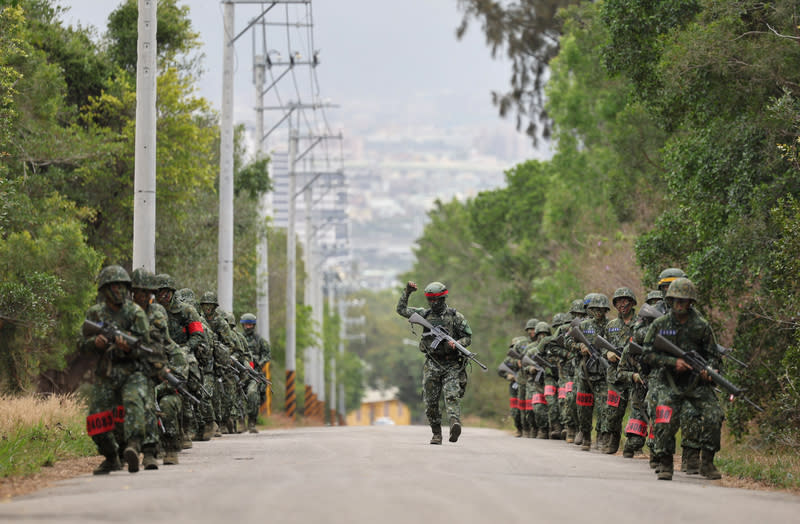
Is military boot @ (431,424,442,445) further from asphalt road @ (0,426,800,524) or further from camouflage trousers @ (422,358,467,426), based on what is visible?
asphalt road @ (0,426,800,524)

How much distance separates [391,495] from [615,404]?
350 inches

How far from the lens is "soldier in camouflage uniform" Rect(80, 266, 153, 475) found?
42.9 ft

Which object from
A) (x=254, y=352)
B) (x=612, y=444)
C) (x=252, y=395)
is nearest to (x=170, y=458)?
(x=612, y=444)

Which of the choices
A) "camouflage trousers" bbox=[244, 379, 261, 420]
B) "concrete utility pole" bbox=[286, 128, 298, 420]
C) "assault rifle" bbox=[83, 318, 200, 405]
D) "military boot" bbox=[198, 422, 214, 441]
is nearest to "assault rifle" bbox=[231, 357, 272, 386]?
"camouflage trousers" bbox=[244, 379, 261, 420]

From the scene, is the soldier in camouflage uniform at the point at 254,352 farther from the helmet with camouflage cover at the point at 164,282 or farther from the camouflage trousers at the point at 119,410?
the camouflage trousers at the point at 119,410

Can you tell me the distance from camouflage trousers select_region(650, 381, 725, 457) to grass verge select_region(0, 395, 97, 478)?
6.93m

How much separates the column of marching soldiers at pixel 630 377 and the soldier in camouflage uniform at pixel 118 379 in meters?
5.62

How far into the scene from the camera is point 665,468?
45.3 feet

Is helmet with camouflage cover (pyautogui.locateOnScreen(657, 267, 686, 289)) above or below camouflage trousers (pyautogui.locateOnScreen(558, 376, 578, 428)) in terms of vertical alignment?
above

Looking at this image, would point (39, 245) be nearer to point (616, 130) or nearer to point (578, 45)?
point (616, 130)

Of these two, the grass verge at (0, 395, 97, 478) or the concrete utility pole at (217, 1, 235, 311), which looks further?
the concrete utility pole at (217, 1, 235, 311)

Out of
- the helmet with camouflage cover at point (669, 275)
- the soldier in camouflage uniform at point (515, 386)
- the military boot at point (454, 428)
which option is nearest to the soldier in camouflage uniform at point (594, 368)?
the military boot at point (454, 428)

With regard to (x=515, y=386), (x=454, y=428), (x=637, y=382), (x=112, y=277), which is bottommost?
(x=454, y=428)

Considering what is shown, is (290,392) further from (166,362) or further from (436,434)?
(166,362)
